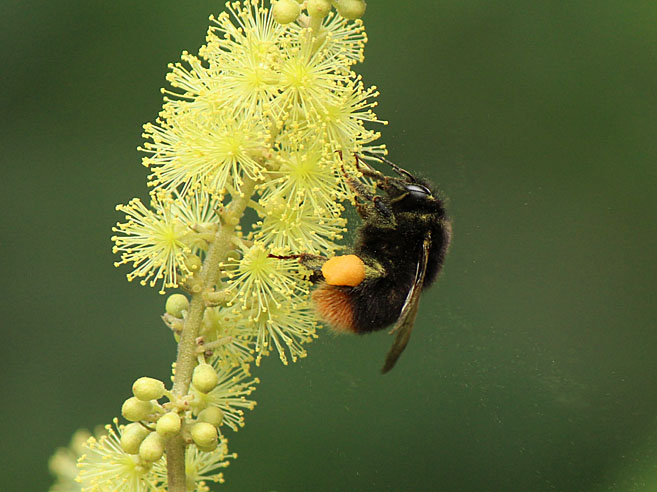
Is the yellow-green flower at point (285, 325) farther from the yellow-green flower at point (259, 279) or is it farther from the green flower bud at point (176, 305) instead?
the green flower bud at point (176, 305)

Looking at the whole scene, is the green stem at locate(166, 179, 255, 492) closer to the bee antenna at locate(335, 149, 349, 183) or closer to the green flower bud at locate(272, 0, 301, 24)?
the bee antenna at locate(335, 149, 349, 183)

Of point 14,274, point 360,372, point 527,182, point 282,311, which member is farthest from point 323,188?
point 14,274

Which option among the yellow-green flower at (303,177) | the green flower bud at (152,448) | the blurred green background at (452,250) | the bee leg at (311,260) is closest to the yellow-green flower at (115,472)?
the green flower bud at (152,448)

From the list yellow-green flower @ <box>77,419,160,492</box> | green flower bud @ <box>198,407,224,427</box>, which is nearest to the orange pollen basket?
green flower bud @ <box>198,407,224,427</box>

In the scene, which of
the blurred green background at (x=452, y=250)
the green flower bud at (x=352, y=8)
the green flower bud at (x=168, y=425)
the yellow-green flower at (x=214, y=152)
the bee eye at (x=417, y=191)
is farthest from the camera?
the blurred green background at (x=452, y=250)

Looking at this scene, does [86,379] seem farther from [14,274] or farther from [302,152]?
[302,152]

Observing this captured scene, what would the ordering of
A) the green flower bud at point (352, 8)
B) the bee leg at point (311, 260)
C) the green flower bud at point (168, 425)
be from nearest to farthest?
the green flower bud at point (168, 425)
the green flower bud at point (352, 8)
the bee leg at point (311, 260)

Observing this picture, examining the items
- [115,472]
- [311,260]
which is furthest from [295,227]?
[115,472]
